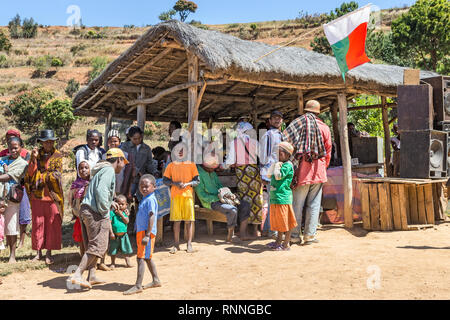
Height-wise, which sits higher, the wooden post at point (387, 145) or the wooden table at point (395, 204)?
the wooden post at point (387, 145)

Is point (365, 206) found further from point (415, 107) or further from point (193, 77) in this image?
point (193, 77)

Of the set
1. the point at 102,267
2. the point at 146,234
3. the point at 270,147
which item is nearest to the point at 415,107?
the point at 270,147

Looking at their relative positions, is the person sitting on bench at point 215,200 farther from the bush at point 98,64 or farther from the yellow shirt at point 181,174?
the bush at point 98,64

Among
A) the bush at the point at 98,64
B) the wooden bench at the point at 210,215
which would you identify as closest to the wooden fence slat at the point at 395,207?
the wooden bench at the point at 210,215

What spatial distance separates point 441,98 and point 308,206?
10.5 ft

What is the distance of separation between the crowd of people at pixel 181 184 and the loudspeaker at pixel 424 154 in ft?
5.57

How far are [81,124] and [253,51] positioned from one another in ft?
84.6

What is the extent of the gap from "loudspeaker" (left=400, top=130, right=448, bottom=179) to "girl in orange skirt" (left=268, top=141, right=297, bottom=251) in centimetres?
248

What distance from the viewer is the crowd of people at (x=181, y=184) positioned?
5.27m

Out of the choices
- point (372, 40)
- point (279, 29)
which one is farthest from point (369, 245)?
point (279, 29)

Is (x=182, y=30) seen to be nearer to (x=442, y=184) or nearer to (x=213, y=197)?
(x=213, y=197)

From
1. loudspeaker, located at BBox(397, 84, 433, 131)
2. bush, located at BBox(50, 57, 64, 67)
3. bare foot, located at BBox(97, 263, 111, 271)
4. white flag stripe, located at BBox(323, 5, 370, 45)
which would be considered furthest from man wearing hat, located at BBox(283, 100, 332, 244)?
bush, located at BBox(50, 57, 64, 67)

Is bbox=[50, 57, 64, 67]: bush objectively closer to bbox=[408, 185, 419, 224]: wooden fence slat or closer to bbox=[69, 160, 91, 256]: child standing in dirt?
bbox=[69, 160, 91, 256]: child standing in dirt

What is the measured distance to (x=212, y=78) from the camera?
253 inches
